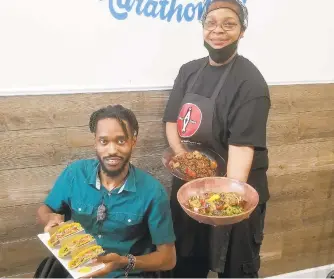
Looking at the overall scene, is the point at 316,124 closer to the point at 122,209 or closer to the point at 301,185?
the point at 301,185

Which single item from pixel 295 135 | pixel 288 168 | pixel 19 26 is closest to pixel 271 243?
pixel 288 168

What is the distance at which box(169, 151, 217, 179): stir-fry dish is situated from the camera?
1.89m

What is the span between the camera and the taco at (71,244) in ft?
5.19

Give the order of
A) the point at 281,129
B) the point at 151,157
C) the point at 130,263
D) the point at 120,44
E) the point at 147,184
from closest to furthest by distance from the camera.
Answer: the point at 130,263 < the point at 147,184 < the point at 120,44 < the point at 151,157 < the point at 281,129

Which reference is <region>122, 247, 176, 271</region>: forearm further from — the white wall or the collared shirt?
the white wall

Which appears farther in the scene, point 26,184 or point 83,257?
point 26,184

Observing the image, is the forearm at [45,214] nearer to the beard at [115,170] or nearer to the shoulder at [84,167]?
the shoulder at [84,167]

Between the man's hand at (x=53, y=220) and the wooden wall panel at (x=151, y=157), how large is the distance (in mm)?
339

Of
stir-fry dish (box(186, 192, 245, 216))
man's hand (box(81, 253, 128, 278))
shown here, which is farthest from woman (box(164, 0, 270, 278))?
man's hand (box(81, 253, 128, 278))

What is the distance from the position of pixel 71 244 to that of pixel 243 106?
82 cm

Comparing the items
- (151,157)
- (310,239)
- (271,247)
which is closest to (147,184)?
(151,157)

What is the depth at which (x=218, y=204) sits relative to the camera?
170 centimetres

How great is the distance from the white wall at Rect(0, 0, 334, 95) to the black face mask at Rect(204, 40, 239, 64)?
27 centimetres

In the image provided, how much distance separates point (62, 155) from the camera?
82.0 inches
